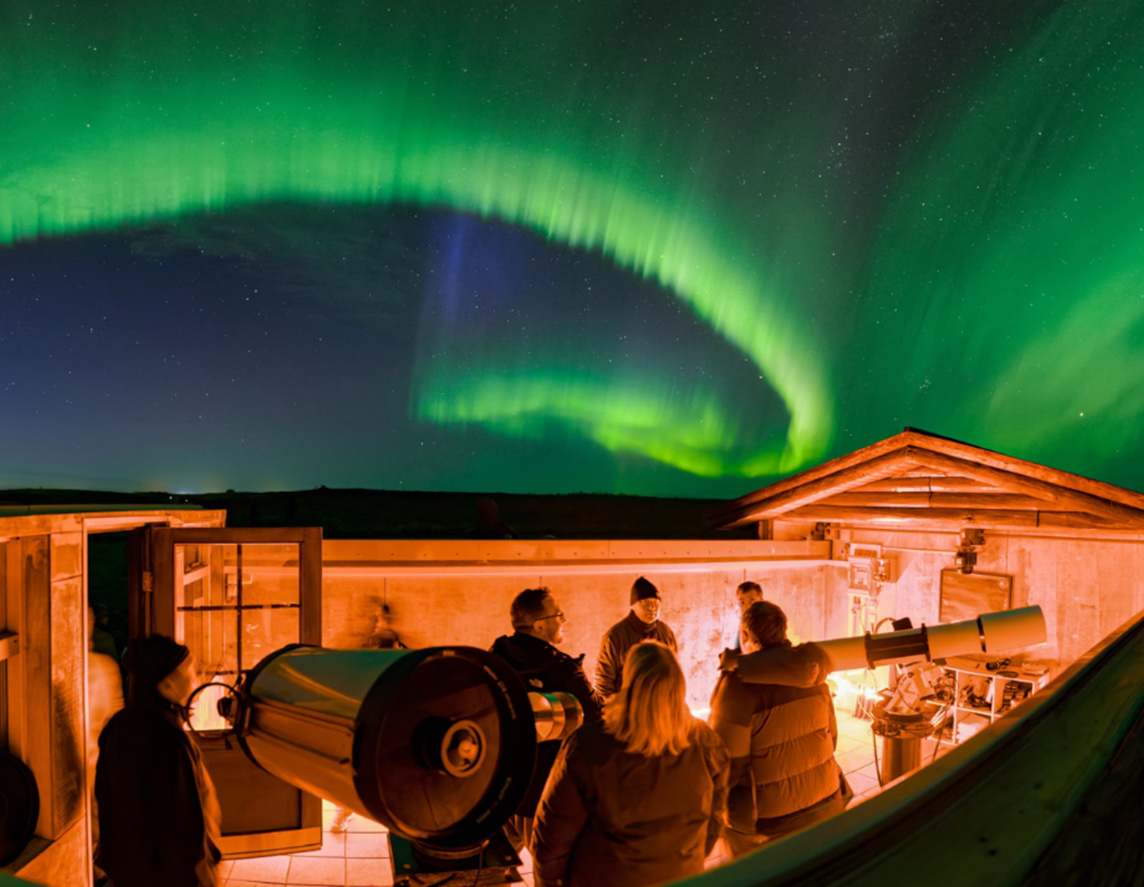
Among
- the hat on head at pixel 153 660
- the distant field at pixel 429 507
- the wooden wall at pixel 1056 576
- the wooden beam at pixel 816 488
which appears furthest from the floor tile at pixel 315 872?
the distant field at pixel 429 507

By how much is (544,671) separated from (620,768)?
108cm

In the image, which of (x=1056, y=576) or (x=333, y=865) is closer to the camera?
(x=333, y=865)

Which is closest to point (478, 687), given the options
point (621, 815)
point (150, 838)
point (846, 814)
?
point (846, 814)

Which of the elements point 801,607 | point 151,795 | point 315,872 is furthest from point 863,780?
point 151,795

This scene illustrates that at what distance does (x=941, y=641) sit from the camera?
3.25 meters

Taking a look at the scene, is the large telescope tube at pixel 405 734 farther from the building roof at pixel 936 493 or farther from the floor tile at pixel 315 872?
the building roof at pixel 936 493

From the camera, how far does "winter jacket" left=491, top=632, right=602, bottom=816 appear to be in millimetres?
3277

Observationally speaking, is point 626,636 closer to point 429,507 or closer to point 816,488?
point 816,488

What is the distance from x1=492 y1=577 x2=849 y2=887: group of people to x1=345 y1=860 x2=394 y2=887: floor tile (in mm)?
2414

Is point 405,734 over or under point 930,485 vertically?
under

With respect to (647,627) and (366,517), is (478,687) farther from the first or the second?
(366,517)

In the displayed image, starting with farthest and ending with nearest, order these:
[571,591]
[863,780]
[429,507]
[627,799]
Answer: [429,507] < [571,591] < [863,780] < [627,799]

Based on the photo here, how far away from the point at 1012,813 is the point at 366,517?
25918 millimetres

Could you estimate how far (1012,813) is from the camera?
61 cm
